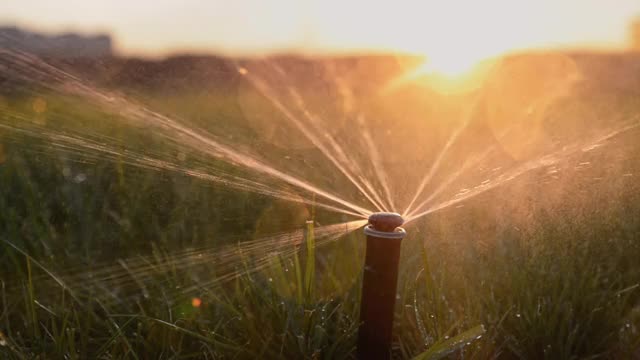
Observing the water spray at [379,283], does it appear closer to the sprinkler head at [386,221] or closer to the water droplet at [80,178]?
the sprinkler head at [386,221]

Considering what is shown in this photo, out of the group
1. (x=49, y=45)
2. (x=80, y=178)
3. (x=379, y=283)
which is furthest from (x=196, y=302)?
(x=49, y=45)

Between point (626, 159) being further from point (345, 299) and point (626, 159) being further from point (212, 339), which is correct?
point (212, 339)

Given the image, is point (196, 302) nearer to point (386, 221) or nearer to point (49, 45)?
point (386, 221)

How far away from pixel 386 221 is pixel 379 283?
0.77 ft

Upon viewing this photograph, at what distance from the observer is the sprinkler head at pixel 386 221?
1687 mm

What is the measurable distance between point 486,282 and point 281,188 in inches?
76.3

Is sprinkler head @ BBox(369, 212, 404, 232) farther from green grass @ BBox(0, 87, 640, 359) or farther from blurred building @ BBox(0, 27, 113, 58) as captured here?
blurred building @ BBox(0, 27, 113, 58)

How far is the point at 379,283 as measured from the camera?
5.94 feet

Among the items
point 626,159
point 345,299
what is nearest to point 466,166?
point 626,159

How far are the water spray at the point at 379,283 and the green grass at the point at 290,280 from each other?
0.18m

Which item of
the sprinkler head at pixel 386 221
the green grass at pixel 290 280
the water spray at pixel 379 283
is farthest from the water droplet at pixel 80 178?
the sprinkler head at pixel 386 221

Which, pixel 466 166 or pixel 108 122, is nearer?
pixel 466 166

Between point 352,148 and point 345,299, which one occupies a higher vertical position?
point 352,148

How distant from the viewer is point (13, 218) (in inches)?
131
